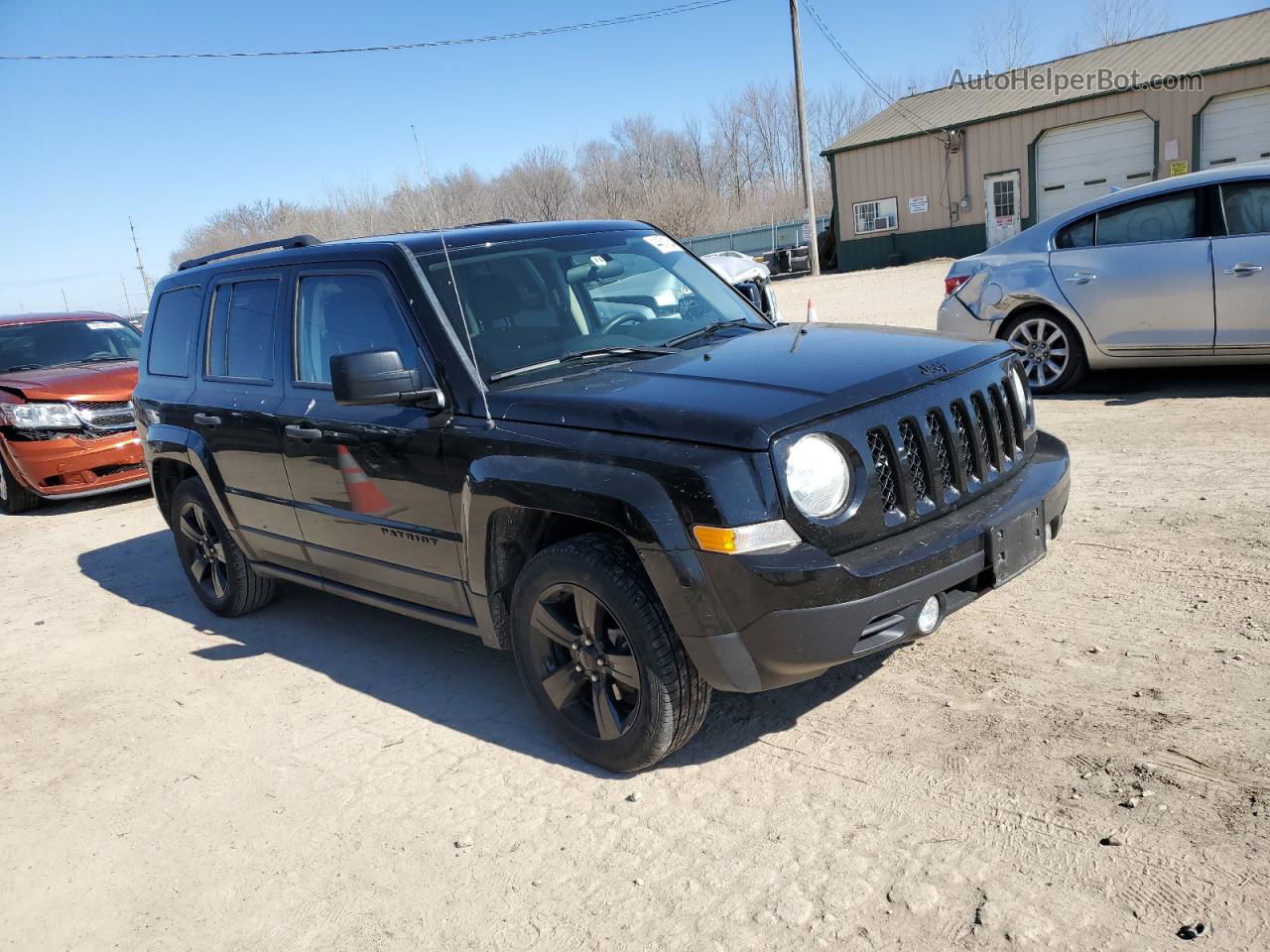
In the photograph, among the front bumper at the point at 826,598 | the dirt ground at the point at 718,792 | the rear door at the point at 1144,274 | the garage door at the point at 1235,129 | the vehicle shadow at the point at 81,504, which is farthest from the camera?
the garage door at the point at 1235,129

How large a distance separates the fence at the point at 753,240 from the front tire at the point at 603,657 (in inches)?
1795

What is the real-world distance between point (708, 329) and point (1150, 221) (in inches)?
197

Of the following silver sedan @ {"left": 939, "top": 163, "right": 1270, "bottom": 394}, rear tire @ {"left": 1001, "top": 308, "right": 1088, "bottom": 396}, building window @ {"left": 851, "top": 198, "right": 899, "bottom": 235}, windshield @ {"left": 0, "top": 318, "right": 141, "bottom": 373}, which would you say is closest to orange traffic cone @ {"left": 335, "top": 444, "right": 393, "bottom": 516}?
silver sedan @ {"left": 939, "top": 163, "right": 1270, "bottom": 394}

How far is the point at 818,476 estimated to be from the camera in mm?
2973

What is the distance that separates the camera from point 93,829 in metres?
3.62

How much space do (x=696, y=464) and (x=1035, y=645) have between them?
6.12 feet

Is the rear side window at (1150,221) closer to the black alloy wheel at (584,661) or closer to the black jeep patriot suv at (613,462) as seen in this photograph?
the black jeep patriot suv at (613,462)

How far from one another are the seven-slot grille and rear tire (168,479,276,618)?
374cm

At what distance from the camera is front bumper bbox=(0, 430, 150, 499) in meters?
8.99

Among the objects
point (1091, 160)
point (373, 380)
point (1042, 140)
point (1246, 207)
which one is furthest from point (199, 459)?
point (1042, 140)

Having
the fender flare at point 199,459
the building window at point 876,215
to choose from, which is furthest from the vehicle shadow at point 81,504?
the building window at point 876,215

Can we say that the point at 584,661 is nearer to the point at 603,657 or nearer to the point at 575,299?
the point at 603,657

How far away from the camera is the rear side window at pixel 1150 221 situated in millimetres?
7352

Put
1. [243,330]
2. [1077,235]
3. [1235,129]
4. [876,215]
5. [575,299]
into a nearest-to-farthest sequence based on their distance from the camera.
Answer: [575,299]
[243,330]
[1077,235]
[1235,129]
[876,215]
